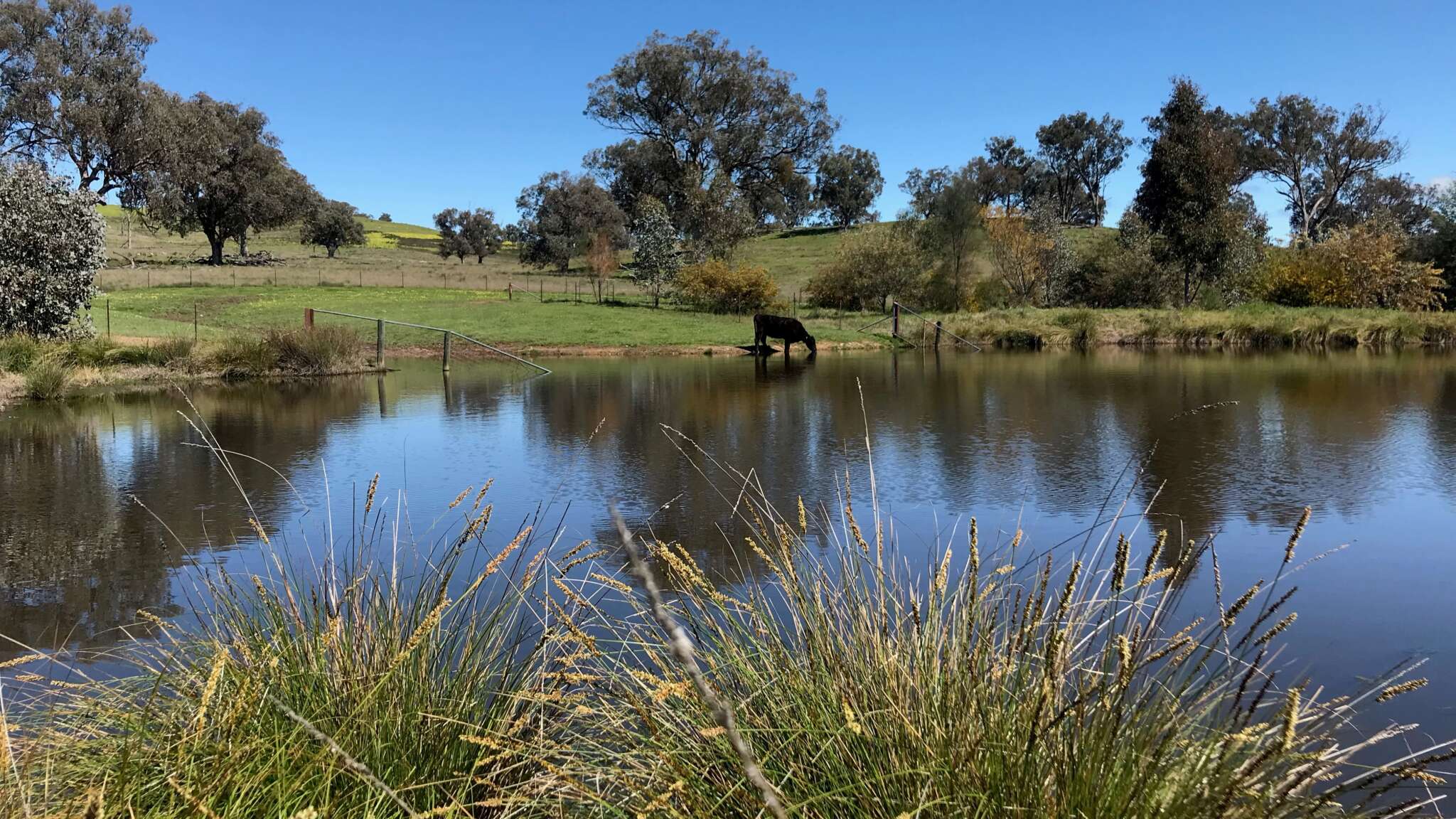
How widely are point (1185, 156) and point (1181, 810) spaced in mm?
40841

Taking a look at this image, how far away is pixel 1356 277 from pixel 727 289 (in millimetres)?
24805

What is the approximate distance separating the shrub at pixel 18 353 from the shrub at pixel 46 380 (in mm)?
307

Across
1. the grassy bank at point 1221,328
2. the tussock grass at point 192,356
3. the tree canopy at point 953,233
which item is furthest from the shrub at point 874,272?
the tussock grass at point 192,356

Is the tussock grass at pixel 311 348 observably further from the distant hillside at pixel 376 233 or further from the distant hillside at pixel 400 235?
the distant hillside at pixel 400 235

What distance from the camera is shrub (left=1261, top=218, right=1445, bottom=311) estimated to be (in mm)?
37750

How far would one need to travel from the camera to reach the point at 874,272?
44781mm

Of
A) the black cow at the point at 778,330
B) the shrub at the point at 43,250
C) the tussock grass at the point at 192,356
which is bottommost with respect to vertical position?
the tussock grass at the point at 192,356

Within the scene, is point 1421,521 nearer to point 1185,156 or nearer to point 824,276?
point 1185,156

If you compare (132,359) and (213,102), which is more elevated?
(213,102)

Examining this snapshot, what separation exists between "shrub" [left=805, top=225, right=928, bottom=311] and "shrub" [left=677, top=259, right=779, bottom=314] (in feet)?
13.7

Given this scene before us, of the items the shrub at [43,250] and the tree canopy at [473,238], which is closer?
the shrub at [43,250]

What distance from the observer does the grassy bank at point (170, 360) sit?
658 inches

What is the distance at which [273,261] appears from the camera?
65.2 m

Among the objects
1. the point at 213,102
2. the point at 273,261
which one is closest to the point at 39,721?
the point at 213,102
